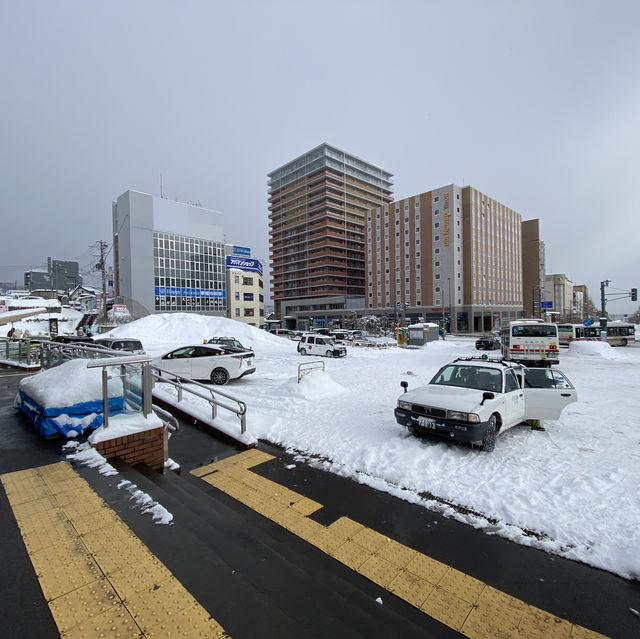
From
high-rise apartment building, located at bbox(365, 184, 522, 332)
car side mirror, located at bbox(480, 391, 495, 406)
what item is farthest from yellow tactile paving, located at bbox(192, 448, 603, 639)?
high-rise apartment building, located at bbox(365, 184, 522, 332)

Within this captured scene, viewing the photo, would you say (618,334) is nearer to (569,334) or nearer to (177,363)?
(569,334)

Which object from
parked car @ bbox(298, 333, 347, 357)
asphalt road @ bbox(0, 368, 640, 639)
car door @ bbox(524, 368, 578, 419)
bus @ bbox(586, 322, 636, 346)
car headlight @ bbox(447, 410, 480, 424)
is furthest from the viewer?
bus @ bbox(586, 322, 636, 346)

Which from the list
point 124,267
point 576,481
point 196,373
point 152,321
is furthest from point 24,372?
point 124,267

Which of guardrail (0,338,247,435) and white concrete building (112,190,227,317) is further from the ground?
white concrete building (112,190,227,317)

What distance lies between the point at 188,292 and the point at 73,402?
6819cm

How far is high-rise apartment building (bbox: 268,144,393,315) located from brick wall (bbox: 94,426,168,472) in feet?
279

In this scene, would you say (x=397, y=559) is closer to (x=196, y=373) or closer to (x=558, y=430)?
(x=558, y=430)

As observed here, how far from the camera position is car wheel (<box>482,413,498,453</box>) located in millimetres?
5906

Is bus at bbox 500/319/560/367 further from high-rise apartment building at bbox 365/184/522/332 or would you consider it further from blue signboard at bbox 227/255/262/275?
blue signboard at bbox 227/255/262/275

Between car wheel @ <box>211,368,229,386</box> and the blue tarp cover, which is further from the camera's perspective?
car wheel @ <box>211,368,229,386</box>

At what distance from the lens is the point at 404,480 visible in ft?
16.5

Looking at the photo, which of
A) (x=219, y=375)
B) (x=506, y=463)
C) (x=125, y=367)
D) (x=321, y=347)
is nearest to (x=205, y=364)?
(x=219, y=375)

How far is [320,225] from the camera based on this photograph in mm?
92500

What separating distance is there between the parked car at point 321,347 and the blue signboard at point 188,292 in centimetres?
5008
